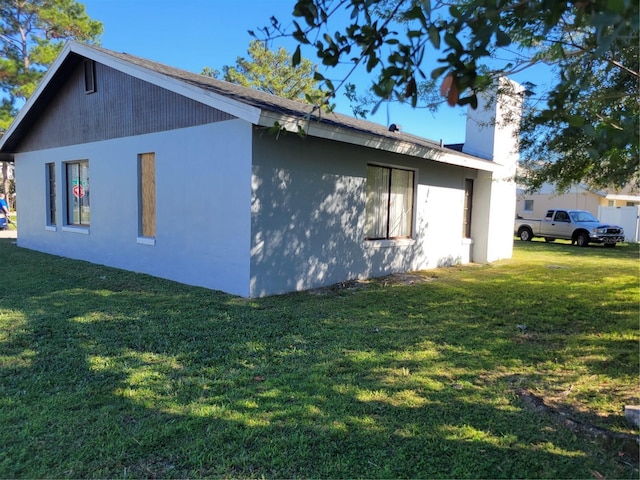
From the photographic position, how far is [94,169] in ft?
34.7

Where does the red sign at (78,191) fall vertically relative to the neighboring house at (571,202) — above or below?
below

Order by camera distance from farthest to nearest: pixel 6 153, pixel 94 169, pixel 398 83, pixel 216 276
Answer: pixel 6 153, pixel 94 169, pixel 216 276, pixel 398 83

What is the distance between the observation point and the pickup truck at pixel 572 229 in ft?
66.0

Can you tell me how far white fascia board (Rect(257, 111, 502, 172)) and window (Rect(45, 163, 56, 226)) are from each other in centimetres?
886

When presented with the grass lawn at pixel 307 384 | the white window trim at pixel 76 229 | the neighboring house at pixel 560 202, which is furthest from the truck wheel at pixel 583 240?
the white window trim at pixel 76 229

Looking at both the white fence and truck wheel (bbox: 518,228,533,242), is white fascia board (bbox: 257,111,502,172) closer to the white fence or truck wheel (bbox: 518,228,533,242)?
truck wheel (bbox: 518,228,533,242)

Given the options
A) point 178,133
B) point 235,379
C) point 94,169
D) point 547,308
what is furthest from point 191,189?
point 547,308

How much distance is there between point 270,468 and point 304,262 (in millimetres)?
5663

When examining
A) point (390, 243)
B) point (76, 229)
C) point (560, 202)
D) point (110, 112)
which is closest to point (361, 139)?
point (390, 243)

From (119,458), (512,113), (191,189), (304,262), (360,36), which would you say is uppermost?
(512,113)

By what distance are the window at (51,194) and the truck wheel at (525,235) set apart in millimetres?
21473

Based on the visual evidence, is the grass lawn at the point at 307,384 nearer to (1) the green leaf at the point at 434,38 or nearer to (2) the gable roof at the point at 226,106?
(1) the green leaf at the point at 434,38

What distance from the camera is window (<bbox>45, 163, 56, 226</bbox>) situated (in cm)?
1252

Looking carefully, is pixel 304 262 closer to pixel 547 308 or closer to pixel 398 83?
pixel 547 308
